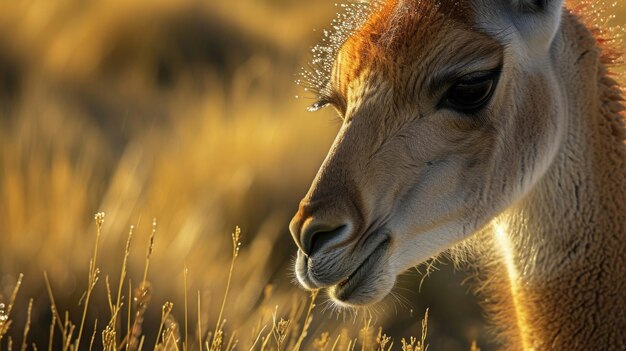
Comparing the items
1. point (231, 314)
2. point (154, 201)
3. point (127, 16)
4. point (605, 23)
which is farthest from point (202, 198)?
point (127, 16)

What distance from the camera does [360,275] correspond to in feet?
9.77

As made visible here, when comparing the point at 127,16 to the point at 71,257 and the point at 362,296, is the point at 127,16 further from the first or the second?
the point at 362,296

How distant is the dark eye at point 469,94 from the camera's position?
122 inches

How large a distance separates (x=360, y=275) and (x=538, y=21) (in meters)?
0.92

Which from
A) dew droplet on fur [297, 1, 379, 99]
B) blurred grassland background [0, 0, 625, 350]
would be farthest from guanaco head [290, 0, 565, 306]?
blurred grassland background [0, 0, 625, 350]

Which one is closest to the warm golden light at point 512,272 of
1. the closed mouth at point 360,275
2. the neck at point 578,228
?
the neck at point 578,228

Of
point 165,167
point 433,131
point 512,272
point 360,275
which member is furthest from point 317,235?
point 165,167

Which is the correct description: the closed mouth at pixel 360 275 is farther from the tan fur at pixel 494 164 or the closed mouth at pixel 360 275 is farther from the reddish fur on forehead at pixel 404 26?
the reddish fur on forehead at pixel 404 26

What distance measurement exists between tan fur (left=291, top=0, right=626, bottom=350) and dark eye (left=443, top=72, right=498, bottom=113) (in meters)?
0.03

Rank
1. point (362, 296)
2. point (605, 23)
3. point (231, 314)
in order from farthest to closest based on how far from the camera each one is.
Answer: point (231, 314) < point (605, 23) < point (362, 296)

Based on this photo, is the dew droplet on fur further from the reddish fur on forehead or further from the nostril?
the nostril

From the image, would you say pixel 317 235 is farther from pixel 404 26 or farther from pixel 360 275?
pixel 404 26

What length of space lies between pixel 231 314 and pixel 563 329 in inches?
108

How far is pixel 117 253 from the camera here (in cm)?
554
